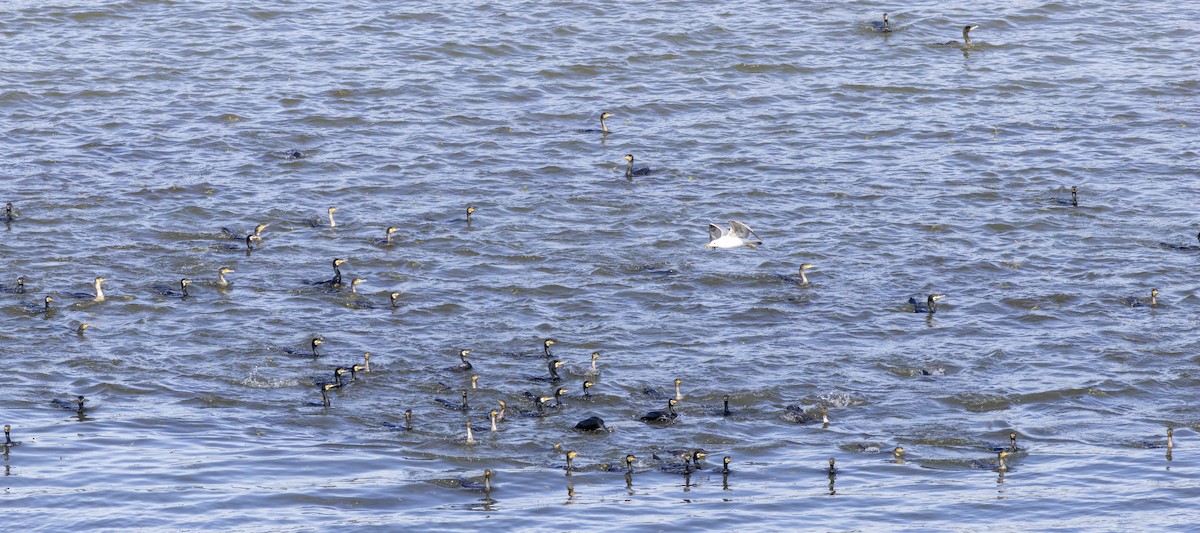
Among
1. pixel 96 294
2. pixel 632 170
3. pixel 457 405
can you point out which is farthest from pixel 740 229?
pixel 96 294

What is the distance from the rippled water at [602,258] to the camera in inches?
831

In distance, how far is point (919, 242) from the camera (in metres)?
30.0

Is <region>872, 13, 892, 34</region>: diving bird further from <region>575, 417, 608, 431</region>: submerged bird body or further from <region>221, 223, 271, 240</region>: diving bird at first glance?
<region>575, 417, 608, 431</region>: submerged bird body

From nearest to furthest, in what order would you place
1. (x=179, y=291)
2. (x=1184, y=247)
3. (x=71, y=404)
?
(x=71, y=404) → (x=179, y=291) → (x=1184, y=247)

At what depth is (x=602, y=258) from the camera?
1153 inches

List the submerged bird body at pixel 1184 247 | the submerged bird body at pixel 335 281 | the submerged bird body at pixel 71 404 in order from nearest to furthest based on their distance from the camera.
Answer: the submerged bird body at pixel 71 404
the submerged bird body at pixel 335 281
the submerged bird body at pixel 1184 247

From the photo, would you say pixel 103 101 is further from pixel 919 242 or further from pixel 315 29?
pixel 919 242

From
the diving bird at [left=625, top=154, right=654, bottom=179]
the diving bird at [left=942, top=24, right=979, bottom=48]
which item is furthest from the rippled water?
the diving bird at [left=942, top=24, right=979, bottom=48]

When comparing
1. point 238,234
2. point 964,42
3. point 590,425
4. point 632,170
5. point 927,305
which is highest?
point 964,42

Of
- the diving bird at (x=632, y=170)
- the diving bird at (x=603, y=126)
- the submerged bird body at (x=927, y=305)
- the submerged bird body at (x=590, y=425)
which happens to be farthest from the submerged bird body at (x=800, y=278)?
the diving bird at (x=603, y=126)

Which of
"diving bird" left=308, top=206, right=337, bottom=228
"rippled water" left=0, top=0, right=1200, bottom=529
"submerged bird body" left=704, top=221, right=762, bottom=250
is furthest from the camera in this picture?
"diving bird" left=308, top=206, right=337, bottom=228

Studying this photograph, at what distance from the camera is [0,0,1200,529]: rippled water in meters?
21.1

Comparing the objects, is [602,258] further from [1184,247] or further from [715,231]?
[1184,247]

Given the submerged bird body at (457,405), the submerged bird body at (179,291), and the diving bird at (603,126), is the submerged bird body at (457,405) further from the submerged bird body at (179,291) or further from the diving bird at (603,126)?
the diving bird at (603,126)
